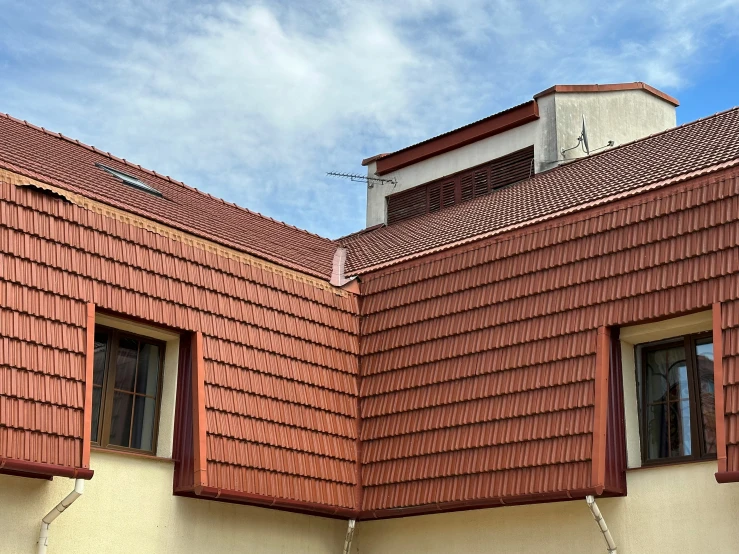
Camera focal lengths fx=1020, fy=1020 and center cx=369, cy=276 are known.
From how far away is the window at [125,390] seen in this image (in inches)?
440

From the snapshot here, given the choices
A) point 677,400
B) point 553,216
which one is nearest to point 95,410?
point 553,216

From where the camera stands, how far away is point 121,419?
1141 centimetres

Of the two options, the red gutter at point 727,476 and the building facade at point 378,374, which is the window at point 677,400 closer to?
the building facade at point 378,374

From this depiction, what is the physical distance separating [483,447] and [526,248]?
2473mm

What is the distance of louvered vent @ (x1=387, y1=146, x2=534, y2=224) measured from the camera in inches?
731

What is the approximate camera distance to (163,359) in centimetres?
1205

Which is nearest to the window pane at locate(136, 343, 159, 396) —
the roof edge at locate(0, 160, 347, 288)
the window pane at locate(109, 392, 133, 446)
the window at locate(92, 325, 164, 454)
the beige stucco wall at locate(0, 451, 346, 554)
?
the window at locate(92, 325, 164, 454)

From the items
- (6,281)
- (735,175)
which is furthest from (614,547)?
(6,281)

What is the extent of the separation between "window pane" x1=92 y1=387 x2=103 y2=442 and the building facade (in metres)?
0.02

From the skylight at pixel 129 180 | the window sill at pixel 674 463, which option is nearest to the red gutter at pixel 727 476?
the window sill at pixel 674 463

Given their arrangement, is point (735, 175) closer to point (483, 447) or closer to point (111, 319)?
point (483, 447)

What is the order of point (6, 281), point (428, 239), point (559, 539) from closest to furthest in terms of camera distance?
point (6, 281)
point (559, 539)
point (428, 239)

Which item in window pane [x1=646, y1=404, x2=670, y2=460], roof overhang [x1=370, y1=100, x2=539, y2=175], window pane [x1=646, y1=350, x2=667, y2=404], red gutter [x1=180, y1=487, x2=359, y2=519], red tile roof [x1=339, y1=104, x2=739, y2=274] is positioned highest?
roof overhang [x1=370, y1=100, x2=539, y2=175]

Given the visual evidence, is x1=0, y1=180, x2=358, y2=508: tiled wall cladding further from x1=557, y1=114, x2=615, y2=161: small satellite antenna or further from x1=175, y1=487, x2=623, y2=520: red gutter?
x1=557, y1=114, x2=615, y2=161: small satellite antenna
